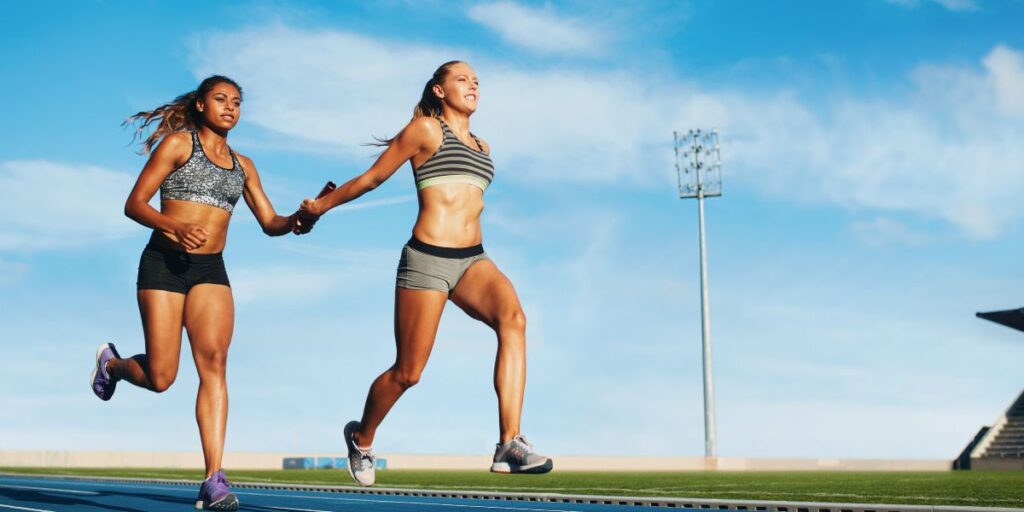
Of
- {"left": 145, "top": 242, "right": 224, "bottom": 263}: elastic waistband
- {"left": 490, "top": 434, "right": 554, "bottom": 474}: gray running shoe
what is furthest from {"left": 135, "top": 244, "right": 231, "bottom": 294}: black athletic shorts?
{"left": 490, "top": 434, "right": 554, "bottom": 474}: gray running shoe

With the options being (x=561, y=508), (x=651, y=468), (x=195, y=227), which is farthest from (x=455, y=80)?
(x=651, y=468)

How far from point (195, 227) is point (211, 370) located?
1126mm

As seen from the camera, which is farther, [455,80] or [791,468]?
[791,468]

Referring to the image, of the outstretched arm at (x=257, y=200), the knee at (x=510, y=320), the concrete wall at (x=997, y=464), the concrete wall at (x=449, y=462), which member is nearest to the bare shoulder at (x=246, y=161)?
the outstretched arm at (x=257, y=200)

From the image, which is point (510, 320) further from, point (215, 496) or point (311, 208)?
point (215, 496)

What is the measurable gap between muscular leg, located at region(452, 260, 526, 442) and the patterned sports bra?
1.93m

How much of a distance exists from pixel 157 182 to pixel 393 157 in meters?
1.70

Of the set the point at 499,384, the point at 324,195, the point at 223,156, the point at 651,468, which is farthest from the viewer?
the point at 651,468

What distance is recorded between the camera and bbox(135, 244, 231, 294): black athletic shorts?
290 inches

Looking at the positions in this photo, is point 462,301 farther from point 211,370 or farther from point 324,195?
point 211,370

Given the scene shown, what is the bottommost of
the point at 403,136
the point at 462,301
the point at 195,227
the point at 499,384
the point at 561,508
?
the point at 561,508

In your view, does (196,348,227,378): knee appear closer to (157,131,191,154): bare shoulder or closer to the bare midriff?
(157,131,191,154): bare shoulder

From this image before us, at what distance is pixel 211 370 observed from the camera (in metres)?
7.39

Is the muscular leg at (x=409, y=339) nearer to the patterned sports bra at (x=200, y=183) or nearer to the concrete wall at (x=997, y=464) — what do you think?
the patterned sports bra at (x=200, y=183)
